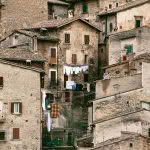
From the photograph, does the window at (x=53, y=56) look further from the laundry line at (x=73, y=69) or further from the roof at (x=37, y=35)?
the laundry line at (x=73, y=69)

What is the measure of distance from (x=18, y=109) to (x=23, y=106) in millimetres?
468

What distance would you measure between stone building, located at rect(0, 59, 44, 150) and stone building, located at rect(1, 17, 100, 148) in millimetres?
6118

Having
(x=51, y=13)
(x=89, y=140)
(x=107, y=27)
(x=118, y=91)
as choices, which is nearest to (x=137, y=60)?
(x=118, y=91)

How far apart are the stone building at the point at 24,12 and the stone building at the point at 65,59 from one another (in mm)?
4550

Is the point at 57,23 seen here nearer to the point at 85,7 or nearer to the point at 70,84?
the point at 70,84

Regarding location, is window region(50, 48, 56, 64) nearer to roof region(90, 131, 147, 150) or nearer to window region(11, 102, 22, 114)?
window region(11, 102, 22, 114)

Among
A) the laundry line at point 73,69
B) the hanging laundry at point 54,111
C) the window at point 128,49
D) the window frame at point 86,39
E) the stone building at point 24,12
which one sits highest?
the stone building at point 24,12

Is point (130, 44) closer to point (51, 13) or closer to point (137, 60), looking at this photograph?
point (137, 60)

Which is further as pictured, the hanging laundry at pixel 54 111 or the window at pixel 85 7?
the window at pixel 85 7

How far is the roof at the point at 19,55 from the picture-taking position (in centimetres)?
7806

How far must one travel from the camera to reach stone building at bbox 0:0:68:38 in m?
92.9

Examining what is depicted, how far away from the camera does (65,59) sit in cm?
8531

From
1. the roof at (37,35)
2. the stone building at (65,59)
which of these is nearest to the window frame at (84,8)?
the stone building at (65,59)

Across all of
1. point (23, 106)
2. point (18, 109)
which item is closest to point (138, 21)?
point (23, 106)
